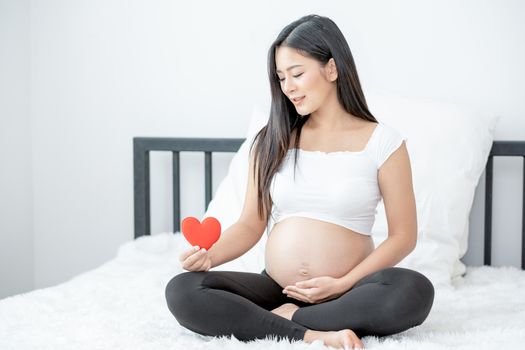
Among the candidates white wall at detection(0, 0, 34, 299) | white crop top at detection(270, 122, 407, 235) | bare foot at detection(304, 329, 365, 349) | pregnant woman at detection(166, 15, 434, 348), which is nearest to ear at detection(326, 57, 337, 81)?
pregnant woman at detection(166, 15, 434, 348)

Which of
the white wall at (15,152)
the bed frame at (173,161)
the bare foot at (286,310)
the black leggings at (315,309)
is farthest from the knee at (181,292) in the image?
the white wall at (15,152)

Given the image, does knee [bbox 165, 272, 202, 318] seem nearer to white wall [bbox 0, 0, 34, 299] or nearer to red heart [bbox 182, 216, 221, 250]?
red heart [bbox 182, 216, 221, 250]

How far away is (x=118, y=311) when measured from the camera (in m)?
1.45

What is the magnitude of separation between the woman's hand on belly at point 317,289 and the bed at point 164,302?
0.37 ft

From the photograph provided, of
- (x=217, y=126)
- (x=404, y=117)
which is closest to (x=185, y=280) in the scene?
(x=404, y=117)

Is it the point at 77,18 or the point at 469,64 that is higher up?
the point at 77,18

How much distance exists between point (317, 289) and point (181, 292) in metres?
0.24

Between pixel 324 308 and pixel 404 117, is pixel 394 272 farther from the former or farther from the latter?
pixel 404 117

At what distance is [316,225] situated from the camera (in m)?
1.33

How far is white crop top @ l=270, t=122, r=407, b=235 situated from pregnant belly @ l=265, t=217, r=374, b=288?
2 centimetres

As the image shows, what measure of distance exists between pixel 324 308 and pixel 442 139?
30.3 inches

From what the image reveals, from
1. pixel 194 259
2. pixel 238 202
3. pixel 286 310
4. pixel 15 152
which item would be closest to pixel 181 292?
pixel 194 259

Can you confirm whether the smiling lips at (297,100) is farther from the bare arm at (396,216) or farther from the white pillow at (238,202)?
the white pillow at (238,202)

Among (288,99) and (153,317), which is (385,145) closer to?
(288,99)
